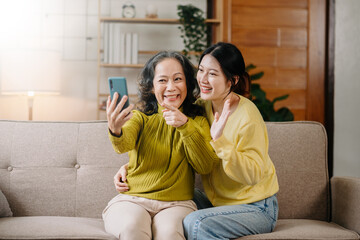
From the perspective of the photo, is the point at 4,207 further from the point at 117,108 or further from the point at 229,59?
the point at 229,59

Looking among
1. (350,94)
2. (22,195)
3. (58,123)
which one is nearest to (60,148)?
(58,123)

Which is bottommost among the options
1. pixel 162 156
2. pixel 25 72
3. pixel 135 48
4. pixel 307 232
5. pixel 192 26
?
pixel 307 232

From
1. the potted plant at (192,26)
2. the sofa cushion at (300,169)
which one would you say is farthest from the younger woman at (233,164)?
the potted plant at (192,26)

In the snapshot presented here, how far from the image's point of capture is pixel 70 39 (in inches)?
138

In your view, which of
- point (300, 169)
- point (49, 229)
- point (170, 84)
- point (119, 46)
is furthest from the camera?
point (119, 46)

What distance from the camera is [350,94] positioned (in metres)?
3.32

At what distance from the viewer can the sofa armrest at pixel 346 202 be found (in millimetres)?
1541

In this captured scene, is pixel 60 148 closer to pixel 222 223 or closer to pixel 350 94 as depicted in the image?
pixel 222 223

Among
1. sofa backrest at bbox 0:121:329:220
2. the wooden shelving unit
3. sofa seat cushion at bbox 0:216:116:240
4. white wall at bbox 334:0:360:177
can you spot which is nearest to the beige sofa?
sofa backrest at bbox 0:121:329:220

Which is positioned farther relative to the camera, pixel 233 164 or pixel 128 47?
pixel 128 47

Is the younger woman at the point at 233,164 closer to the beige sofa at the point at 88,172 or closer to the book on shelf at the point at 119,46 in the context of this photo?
the beige sofa at the point at 88,172

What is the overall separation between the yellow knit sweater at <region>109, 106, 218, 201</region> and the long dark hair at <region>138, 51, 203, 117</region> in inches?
2.2

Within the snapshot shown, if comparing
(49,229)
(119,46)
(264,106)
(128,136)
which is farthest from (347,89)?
(49,229)

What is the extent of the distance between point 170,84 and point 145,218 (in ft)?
1.63
